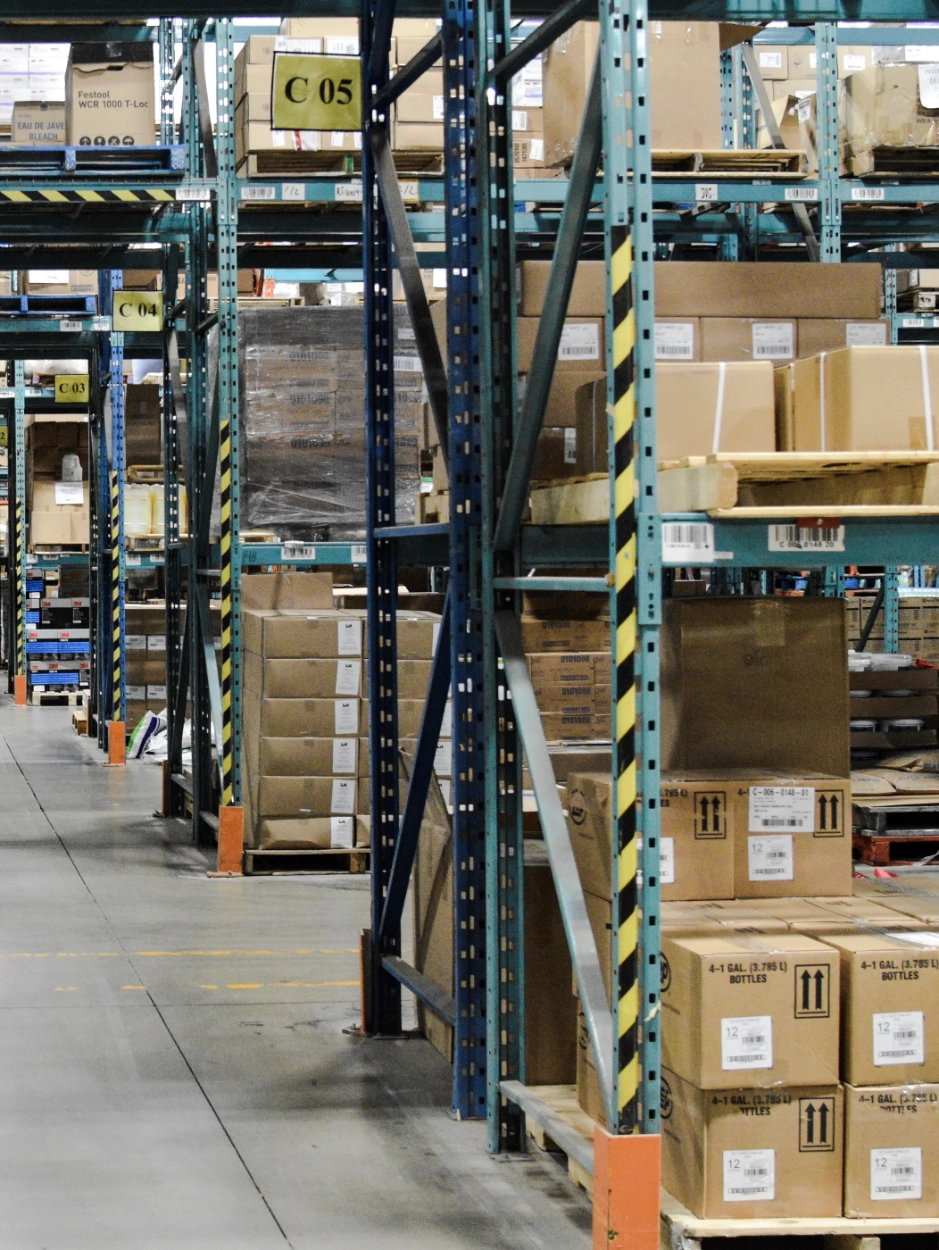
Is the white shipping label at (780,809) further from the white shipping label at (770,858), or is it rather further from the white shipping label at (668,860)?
the white shipping label at (668,860)

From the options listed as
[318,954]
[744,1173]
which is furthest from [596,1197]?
[318,954]

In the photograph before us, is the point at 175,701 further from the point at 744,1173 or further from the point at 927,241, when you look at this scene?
the point at 744,1173

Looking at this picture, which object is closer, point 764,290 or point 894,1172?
point 894,1172

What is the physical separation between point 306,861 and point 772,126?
4982 millimetres

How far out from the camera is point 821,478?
4070 mm

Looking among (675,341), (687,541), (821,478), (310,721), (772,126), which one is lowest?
(310,721)

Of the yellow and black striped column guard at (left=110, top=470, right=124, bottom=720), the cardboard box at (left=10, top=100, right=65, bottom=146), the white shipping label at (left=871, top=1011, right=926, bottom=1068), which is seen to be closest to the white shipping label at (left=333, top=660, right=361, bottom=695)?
the cardboard box at (left=10, top=100, right=65, bottom=146)

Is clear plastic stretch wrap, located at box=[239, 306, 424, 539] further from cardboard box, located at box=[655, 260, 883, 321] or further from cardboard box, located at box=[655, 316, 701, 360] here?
cardboard box, located at box=[655, 316, 701, 360]

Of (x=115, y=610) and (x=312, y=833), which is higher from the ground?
(x=115, y=610)

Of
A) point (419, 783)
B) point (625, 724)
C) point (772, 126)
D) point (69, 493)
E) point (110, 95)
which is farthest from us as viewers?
point (69, 493)

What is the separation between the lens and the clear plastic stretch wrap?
31.1 ft

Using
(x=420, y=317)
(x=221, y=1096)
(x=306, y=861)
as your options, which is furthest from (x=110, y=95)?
(x=221, y=1096)

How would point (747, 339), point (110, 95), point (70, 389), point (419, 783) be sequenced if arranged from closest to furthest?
Answer: point (747, 339) → point (419, 783) → point (110, 95) → point (70, 389)

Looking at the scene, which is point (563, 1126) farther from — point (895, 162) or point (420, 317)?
point (895, 162)
